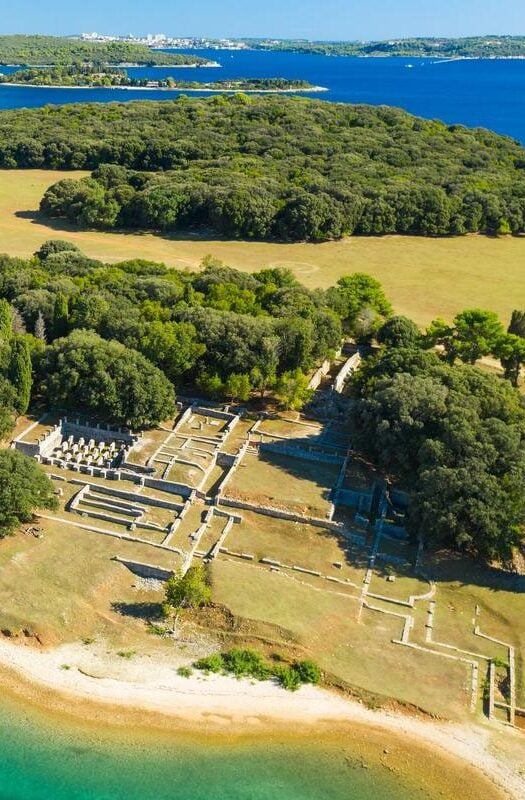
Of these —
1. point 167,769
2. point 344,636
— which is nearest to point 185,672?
point 167,769

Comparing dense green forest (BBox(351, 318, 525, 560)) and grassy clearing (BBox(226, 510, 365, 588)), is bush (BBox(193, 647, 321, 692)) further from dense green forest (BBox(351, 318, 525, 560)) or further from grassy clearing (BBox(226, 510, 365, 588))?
dense green forest (BBox(351, 318, 525, 560))

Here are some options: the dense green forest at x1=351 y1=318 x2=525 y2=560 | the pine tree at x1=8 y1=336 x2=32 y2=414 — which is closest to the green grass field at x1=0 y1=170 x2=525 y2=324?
the dense green forest at x1=351 y1=318 x2=525 y2=560

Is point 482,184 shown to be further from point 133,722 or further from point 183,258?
point 133,722

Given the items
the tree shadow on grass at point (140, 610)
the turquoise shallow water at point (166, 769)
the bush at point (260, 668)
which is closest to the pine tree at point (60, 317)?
the tree shadow on grass at point (140, 610)

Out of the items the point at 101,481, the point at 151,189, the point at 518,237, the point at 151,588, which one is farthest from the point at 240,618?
the point at 518,237

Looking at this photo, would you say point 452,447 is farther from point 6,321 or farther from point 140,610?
point 6,321

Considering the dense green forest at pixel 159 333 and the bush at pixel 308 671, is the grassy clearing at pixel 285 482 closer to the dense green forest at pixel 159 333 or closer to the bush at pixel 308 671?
the dense green forest at pixel 159 333
